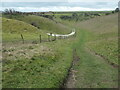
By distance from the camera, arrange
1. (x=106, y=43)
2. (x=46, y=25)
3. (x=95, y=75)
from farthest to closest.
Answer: (x=46, y=25) → (x=106, y=43) → (x=95, y=75)

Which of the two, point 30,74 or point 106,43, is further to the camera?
point 106,43

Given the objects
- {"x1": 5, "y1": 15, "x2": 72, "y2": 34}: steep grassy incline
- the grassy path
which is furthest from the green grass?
{"x1": 5, "y1": 15, "x2": 72, "y2": 34}: steep grassy incline

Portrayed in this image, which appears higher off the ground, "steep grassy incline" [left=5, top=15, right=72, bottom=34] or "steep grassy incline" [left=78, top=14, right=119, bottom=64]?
"steep grassy incline" [left=5, top=15, right=72, bottom=34]

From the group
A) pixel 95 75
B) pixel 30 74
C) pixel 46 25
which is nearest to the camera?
pixel 30 74

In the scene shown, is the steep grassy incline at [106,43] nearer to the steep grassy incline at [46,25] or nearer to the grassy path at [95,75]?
the grassy path at [95,75]

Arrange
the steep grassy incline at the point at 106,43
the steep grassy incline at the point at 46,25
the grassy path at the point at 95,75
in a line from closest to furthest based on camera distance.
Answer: the grassy path at the point at 95,75
the steep grassy incline at the point at 106,43
the steep grassy incline at the point at 46,25

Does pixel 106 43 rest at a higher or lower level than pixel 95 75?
higher

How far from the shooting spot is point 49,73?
65.6 feet

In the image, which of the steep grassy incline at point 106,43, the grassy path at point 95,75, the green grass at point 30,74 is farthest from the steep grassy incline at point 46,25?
the green grass at point 30,74

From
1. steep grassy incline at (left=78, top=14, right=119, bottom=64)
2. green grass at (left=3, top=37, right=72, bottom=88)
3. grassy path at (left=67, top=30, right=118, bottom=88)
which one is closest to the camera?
green grass at (left=3, top=37, right=72, bottom=88)

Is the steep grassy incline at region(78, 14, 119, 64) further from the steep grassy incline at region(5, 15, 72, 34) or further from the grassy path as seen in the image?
the steep grassy incline at region(5, 15, 72, 34)

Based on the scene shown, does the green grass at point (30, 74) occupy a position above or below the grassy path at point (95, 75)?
above

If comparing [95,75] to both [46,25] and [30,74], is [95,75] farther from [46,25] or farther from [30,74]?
[46,25]

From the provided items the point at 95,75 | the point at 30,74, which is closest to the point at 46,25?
the point at 95,75
